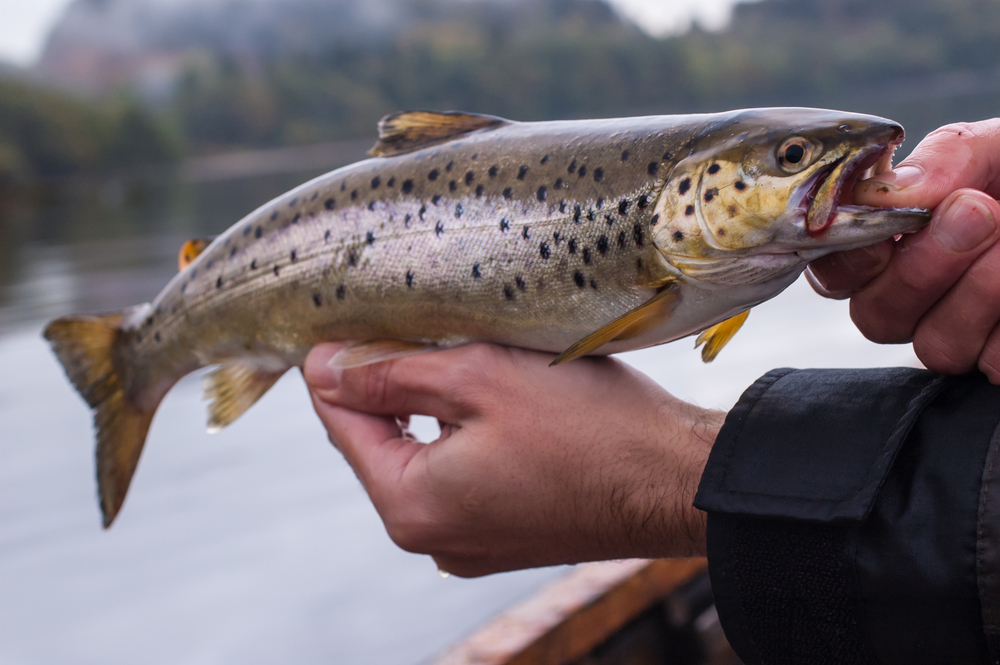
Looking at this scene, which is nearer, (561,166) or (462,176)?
(561,166)

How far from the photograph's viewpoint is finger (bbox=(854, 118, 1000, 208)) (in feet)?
5.31

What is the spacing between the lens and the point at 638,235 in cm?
196

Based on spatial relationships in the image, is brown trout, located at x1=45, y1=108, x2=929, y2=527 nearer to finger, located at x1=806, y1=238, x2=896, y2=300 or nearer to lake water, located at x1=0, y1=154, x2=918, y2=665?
finger, located at x1=806, y1=238, x2=896, y2=300

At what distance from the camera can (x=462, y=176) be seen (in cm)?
226

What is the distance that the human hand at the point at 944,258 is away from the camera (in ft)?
5.14

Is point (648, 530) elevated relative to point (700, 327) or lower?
lower

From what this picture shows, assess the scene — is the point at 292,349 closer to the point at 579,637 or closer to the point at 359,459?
the point at 359,459

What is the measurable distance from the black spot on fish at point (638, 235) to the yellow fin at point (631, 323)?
0.40ft

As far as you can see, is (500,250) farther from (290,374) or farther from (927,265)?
(290,374)

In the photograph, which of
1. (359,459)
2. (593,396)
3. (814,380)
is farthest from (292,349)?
(814,380)

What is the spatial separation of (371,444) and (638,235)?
958 mm

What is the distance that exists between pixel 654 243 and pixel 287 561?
15.1 feet

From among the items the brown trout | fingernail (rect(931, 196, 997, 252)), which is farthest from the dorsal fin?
fingernail (rect(931, 196, 997, 252))

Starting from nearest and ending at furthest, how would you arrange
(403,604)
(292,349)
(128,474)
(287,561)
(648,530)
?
1. (648,530)
2. (292,349)
3. (128,474)
4. (403,604)
5. (287,561)
